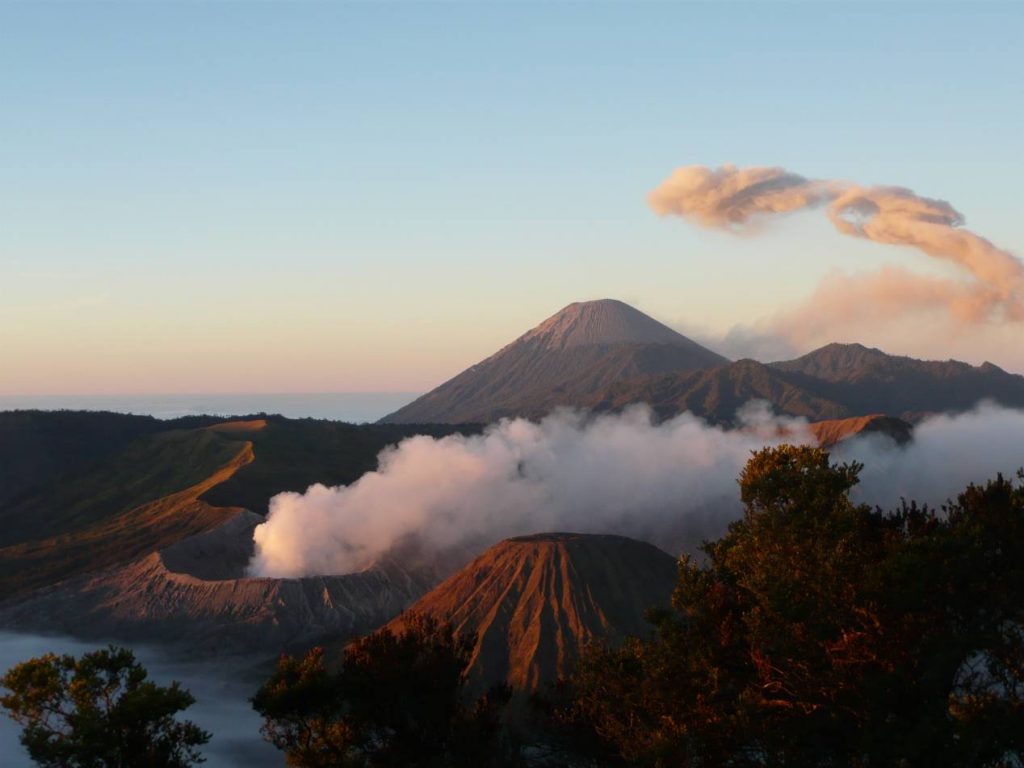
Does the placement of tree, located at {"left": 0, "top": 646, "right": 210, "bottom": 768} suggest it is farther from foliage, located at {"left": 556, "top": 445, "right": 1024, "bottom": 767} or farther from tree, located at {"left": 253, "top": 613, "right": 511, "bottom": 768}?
foliage, located at {"left": 556, "top": 445, "right": 1024, "bottom": 767}

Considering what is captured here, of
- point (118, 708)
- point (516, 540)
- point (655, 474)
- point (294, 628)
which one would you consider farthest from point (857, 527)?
point (655, 474)

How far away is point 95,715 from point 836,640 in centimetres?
2486

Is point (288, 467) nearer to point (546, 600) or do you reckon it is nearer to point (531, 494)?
point (531, 494)

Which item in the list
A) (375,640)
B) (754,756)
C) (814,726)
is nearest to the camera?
(814,726)

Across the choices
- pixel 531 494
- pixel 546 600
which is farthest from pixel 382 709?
pixel 531 494

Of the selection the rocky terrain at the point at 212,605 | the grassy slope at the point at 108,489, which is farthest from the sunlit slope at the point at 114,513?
the rocky terrain at the point at 212,605

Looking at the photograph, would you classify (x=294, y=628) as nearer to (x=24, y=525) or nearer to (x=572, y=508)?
(x=572, y=508)

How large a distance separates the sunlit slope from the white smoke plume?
15229 millimetres

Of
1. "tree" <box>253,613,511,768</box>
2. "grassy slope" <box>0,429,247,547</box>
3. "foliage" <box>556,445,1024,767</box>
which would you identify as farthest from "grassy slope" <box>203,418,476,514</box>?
"foliage" <box>556,445,1024,767</box>

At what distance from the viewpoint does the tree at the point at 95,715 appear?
3866 cm

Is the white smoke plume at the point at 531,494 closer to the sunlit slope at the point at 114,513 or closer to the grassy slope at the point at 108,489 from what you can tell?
the sunlit slope at the point at 114,513

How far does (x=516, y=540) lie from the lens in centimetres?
9556

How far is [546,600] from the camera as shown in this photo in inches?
3342

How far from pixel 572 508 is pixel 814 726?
99.0 metres
